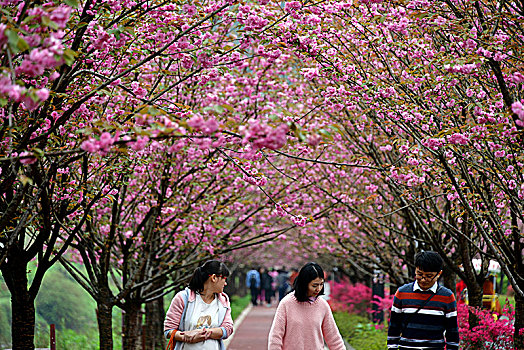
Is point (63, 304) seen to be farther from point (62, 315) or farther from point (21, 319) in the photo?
point (21, 319)

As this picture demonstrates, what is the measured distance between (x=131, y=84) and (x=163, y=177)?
2.81m

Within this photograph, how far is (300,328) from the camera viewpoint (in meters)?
5.55

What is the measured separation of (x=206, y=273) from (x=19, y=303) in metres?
2.06

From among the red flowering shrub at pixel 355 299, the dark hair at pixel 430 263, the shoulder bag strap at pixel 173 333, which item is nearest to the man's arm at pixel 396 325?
the dark hair at pixel 430 263

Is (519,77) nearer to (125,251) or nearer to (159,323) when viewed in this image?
(125,251)

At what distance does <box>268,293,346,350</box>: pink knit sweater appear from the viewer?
555 centimetres

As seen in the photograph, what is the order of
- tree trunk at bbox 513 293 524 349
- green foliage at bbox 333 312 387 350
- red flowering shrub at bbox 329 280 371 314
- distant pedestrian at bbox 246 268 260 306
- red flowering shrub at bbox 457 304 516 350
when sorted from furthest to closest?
1. distant pedestrian at bbox 246 268 260 306
2. red flowering shrub at bbox 329 280 371 314
3. green foliage at bbox 333 312 387 350
4. red flowering shrub at bbox 457 304 516 350
5. tree trunk at bbox 513 293 524 349

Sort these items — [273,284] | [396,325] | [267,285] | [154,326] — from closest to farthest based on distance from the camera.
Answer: [396,325], [154,326], [267,285], [273,284]

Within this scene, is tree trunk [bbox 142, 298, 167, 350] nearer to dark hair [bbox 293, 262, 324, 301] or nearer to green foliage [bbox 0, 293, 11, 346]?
green foliage [bbox 0, 293, 11, 346]

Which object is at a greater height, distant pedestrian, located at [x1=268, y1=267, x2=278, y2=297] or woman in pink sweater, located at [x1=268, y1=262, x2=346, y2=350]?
Answer: distant pedestrian, located at [x1=268, y1=267, x2=278, y2=297]

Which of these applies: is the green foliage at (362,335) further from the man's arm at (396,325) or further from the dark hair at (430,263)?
the dark hair at (430,263)

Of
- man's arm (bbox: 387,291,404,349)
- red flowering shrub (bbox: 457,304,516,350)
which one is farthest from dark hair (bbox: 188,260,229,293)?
red flowering shrub (bbox: 457,304,516,350)

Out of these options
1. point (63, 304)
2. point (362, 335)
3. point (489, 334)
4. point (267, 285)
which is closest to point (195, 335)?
point (489, 334)

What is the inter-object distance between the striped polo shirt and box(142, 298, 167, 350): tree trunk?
787 cm
